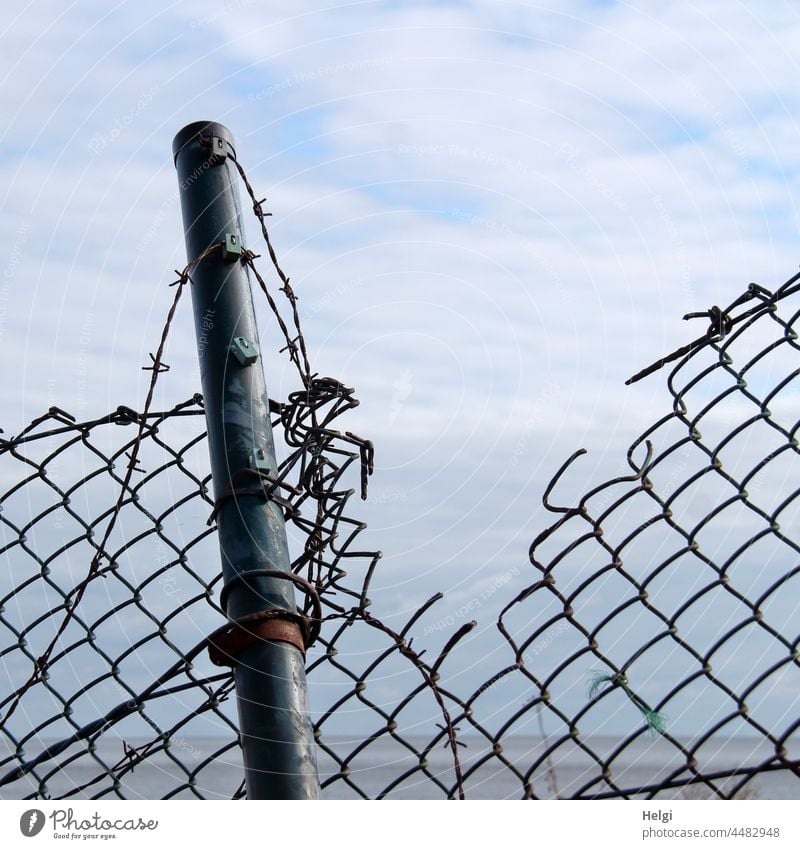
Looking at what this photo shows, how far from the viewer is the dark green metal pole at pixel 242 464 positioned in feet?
4.69

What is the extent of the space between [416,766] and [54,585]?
0.95 metres

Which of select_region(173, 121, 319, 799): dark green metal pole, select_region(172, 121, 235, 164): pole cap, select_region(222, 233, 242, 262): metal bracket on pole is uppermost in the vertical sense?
select_region(172, 121, 235, 164): pole cap

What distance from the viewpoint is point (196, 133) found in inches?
70.3

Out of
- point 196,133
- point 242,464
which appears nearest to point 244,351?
point 242,464

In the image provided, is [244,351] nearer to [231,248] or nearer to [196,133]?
[231,248]

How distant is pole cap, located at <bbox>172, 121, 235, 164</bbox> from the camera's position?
5.87 feet

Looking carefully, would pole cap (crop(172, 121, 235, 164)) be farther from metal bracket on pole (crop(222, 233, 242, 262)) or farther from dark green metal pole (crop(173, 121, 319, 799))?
metal bracket on pole (crop(222, 233, 242, 262))

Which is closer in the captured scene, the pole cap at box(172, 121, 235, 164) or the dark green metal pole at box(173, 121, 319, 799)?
the dark green metal pole at box(173, 121, 319, 799)

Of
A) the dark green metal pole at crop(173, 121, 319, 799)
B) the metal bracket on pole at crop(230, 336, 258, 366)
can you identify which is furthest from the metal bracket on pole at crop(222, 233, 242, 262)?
the metal bracket on pole at crop(230, 336, 258, 366)

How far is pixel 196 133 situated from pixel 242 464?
0.67 m

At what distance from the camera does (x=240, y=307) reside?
1710mm
